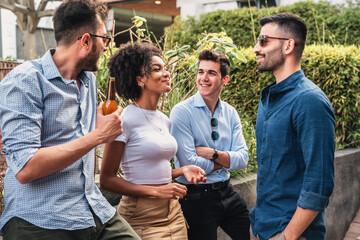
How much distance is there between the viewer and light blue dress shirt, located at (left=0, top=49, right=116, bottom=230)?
2016mm

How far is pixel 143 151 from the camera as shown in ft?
9.41

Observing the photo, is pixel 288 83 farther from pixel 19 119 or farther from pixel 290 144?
pixel 19 119

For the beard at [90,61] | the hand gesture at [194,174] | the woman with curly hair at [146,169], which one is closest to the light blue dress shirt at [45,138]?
the beard at [90,61]

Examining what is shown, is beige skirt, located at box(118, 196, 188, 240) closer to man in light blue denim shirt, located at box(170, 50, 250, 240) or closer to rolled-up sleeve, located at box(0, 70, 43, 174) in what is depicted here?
man in light blue denim shirt, located at box(170, 50, 250, 240)

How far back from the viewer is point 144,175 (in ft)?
9.50

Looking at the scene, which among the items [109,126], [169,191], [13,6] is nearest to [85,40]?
[109,126]

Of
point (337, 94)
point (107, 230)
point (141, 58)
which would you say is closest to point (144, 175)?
point (107, 230)

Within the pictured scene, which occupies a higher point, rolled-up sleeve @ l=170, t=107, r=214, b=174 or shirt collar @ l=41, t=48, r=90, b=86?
shirt collar @ l=41, t=48, r=90, b=86

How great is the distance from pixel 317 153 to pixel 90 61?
1367mm

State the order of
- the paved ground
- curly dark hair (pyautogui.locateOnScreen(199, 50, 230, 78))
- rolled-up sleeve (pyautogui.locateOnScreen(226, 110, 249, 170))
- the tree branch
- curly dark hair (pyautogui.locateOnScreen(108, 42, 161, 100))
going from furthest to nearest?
the tree branch → the paved ground → curly dark hair (pyautogui.locateOnScreen(199, 50, 230, 78)) → rolled-up sleeve (pyautogui.locateOnScreen(226, 110, 249, 170)) → curly dark hair (pyautogui.locateOnScreen(108, 42, 161, 100))

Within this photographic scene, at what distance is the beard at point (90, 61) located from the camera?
2.33m

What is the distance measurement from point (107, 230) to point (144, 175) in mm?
547

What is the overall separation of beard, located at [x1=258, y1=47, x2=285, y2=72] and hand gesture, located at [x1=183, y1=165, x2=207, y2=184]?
0.82 metres

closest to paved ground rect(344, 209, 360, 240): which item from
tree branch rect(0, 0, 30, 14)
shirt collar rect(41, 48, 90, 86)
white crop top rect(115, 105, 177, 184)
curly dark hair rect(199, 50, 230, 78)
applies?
curly dark hair rect(199, 50, 230, 78)
